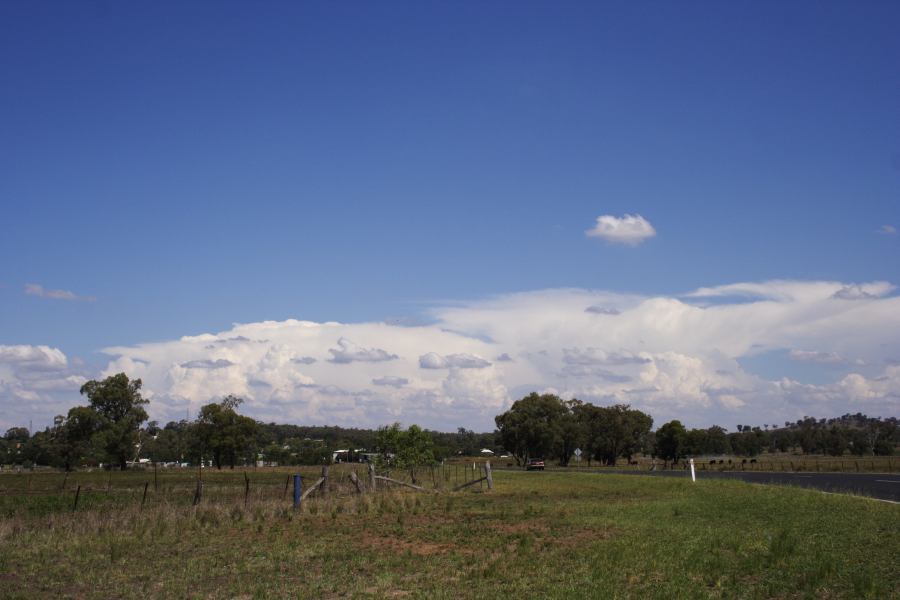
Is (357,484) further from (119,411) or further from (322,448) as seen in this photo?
(322,448)

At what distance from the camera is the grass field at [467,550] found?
47.1 feet

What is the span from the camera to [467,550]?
18.9 meters

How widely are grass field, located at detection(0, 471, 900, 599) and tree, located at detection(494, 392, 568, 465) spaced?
100949mm

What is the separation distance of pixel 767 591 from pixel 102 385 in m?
114

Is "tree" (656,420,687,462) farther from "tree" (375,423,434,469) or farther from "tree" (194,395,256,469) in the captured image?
"tree" (375,423,434,469)

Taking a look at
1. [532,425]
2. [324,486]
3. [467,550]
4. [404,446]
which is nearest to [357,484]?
[324,486]

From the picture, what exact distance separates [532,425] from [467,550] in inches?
4483

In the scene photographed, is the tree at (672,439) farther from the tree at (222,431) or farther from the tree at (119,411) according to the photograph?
the tree at (119,411)

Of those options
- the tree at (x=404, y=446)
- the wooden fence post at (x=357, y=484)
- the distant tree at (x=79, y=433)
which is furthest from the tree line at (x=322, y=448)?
the wooden fence post at (x=357, y=484)

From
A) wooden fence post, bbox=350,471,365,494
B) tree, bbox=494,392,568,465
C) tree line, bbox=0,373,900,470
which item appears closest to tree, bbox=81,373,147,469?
tree line, bbox=0,373,900,470

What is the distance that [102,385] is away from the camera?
112m

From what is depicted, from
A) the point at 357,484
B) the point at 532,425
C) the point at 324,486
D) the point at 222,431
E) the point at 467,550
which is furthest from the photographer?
the point at 532,425

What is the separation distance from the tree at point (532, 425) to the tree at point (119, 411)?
2359 inches

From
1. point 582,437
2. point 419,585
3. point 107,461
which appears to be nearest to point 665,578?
point 419,585
